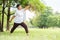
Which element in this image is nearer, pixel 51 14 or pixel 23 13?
pixel 23 13

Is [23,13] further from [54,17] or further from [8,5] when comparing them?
[54,17]

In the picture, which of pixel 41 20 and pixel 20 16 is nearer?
pixel 20 16

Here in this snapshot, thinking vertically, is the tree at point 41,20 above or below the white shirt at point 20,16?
below

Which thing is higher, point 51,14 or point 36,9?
point 36,9

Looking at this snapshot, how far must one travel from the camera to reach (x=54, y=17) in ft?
190

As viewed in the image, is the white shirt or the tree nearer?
the white shirt

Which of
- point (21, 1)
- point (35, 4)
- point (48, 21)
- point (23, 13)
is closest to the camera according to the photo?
point (23, 13)

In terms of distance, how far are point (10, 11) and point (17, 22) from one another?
1555 centimetres

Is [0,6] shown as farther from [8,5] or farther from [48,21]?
[48,21]

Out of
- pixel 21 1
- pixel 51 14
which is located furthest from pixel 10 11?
pixel 51 14

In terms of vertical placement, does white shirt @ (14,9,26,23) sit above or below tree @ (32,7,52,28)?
above

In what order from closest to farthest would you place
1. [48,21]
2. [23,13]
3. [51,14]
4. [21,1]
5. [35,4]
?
[23,13] → [21,1] → [35,4] → [48,21] → [51,14]

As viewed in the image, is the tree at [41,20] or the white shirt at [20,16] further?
the tree at [41,20]

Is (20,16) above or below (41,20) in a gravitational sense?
above
